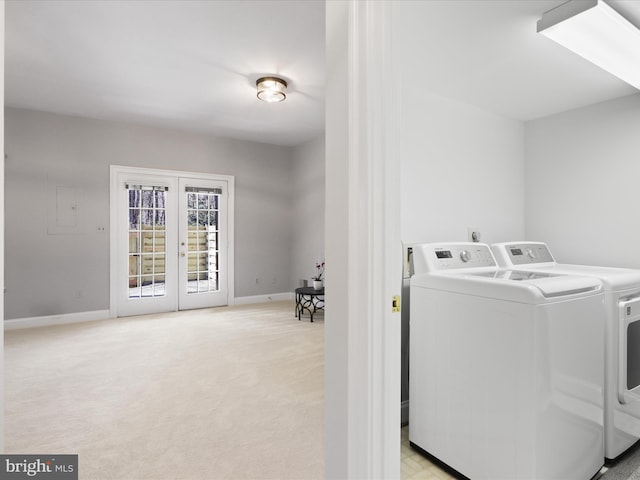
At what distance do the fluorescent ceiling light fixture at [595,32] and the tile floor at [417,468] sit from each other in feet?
7.27

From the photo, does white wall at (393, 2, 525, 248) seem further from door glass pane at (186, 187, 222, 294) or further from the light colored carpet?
door glass pane at (186, 187, 222, 294)

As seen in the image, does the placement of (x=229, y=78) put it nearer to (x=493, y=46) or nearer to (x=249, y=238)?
(x=493, y=46)

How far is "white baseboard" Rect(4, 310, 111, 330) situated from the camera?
4.33 meters

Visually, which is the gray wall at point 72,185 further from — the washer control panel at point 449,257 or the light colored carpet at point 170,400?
the washer control panel at point 449,257

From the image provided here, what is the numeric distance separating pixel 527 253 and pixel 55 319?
5180 millimetres

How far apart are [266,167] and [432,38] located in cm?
438

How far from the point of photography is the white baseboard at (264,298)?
5.84 m

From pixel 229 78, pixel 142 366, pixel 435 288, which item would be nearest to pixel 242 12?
pixel 229 78

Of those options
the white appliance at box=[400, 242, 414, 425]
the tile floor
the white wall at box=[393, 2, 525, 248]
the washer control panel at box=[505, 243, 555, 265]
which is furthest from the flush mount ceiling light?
the tile floor

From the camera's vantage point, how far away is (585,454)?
66.9 inches

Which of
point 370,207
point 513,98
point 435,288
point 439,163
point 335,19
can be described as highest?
point 513,98

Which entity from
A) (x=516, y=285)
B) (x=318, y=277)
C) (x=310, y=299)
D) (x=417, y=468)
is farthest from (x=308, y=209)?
(x=516, y=285)

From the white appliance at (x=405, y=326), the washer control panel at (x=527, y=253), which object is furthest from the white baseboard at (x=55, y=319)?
the washer control panel at (x=527, y=253)

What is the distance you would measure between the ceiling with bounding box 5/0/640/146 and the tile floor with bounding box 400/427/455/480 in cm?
221
